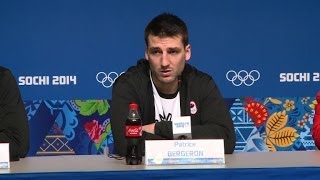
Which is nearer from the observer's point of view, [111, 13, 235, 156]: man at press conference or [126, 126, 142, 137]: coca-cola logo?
[126, 126, 142, 137]: coca-cola logo

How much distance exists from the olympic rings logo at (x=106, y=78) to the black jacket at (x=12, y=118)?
92 cm

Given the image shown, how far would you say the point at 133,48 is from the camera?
382 centimetres

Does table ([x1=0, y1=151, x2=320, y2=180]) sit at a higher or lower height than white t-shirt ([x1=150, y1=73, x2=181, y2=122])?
lower

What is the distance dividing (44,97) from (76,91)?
19 centimetres

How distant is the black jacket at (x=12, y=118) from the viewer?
2.74 m

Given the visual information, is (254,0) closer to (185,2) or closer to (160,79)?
(185,2)

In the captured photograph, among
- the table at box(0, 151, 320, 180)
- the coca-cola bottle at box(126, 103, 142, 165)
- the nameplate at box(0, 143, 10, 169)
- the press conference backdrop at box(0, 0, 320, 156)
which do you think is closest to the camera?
the table at box(0, 151, 320, 180)

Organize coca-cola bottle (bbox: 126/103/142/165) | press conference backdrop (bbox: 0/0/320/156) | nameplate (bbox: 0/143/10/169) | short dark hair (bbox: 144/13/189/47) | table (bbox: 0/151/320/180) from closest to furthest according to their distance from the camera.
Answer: table (bbox: 0/151/320/180) < nameplate (bbox: 0/143/10/169) < coca-cola bottle (bbox: 126/103/142/165) < short dark hair (bbox: 144/13/189/47) < press conference backdrop (bbox: 0/0/320/156)

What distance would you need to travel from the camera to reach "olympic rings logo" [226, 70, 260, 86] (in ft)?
12.6

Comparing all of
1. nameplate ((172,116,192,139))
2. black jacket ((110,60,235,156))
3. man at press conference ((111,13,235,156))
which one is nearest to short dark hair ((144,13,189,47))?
man at press conference ((111,13,235,156))

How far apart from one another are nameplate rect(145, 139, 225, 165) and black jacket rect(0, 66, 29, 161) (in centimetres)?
67

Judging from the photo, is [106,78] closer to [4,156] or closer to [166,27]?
[166,27]

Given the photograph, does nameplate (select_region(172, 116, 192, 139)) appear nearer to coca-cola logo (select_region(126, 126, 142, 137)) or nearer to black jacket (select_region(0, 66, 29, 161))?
coca-cola logo (select_region(126, 126, 142, 137))

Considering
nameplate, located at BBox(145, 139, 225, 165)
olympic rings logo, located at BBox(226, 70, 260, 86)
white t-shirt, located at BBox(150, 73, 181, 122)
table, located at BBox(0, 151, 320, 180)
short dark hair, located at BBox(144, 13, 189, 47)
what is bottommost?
table, located at BBox(0, 151, 320, 180)
